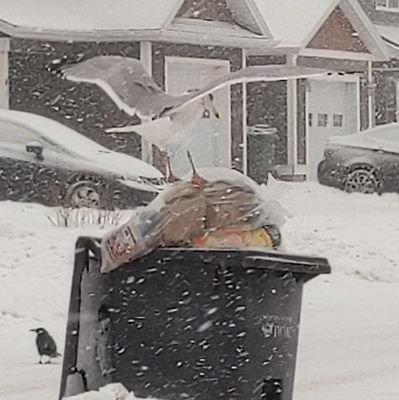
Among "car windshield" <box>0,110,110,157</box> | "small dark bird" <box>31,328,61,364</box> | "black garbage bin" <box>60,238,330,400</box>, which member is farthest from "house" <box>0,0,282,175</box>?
"black garbage bin" <box>60,238,330,400</box>

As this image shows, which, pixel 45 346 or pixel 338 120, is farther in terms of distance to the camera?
pixel 338 120

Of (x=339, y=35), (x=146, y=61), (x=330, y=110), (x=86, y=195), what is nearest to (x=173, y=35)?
(x=146, y=61)

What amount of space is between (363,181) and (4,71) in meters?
6.47

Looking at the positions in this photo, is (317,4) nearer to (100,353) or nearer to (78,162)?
(78,162)

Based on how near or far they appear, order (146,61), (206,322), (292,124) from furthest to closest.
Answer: (292,124) → (146,61) → (206,322)

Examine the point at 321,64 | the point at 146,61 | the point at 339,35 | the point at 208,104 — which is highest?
the point at 339,35

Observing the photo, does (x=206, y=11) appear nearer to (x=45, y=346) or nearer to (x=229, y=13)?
(x=229, y=13)

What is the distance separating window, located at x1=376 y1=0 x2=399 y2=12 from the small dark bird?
24326 millimetres

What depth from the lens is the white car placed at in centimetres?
1742

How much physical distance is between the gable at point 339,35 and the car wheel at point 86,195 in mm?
9889

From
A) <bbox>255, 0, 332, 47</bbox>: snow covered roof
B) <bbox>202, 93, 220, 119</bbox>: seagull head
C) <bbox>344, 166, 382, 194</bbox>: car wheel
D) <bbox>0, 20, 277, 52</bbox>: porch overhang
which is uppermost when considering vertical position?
<bbox>255, 0, 332, 47</bbox>: snow covered roof

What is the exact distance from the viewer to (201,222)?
18.1 feet

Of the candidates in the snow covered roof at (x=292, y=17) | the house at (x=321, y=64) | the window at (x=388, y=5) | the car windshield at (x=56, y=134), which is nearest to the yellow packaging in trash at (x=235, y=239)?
the car windshield at (x=56, y=134)

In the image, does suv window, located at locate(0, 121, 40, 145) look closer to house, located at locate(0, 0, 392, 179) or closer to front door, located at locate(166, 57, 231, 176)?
house, located at locate(0, 0, 392, 179)
